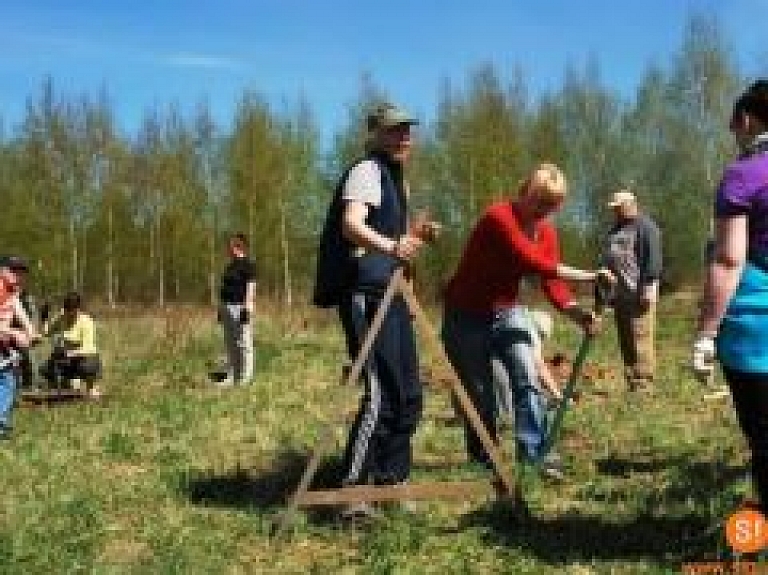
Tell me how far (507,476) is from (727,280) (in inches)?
91.9

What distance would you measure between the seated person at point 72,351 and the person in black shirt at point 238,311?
1623 millimetres

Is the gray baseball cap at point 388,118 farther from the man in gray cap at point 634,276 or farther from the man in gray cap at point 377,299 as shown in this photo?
the man in gray cap at point 634,276

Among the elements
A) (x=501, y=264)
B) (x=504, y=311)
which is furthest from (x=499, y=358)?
(x=501, y=264)

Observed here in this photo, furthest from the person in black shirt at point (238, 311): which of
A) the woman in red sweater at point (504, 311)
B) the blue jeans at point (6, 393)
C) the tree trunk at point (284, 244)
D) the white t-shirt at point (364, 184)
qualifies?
the tree trunk at point (284, 244)

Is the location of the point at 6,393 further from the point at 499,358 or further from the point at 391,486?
the point at 391,486

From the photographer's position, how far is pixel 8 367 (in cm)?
1131

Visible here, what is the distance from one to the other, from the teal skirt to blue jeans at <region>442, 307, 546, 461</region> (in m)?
2.62

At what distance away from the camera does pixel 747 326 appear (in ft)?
15.9

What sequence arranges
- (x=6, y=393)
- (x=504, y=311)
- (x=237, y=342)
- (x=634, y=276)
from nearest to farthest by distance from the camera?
(x=504, y=311), (x=6, y=393), (x=634, y=276), (x=237, y=342)

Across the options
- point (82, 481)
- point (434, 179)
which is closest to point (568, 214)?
point (434, 179)

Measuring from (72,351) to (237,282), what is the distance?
7.21ft

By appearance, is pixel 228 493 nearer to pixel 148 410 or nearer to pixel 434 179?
pixel 148 410

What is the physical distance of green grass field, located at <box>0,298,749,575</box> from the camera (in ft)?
19.4

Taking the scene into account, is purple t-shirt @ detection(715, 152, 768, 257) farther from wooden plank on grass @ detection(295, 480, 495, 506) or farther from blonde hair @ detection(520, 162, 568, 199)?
wooden plank on grass @ detection(295, 480, 495, 506)
